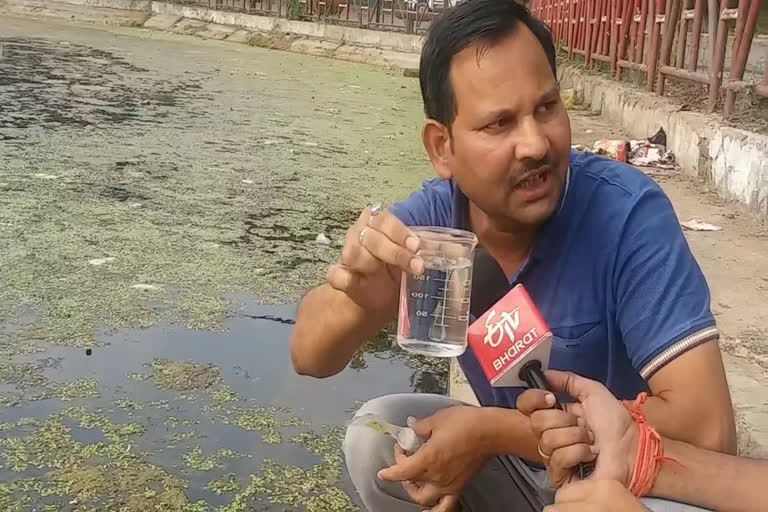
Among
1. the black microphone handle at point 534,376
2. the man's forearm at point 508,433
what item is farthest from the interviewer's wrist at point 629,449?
the man's forearm at point 508,433

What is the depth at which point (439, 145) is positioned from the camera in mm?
1693

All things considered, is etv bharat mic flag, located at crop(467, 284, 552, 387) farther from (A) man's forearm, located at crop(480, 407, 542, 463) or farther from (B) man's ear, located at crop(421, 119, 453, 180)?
(B) man's ear, located at crop(421, 119, 453, 180)

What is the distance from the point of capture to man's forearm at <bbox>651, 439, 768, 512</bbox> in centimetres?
128

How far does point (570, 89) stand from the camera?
28.9 ft

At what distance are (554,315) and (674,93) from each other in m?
5.05

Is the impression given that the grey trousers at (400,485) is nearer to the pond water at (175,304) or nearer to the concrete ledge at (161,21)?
the pond water at (175,304)

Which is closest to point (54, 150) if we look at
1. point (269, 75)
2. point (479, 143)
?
point (479, 143)

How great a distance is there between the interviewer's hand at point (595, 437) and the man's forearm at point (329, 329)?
0.47 meters

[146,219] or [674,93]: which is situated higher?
[674,93]

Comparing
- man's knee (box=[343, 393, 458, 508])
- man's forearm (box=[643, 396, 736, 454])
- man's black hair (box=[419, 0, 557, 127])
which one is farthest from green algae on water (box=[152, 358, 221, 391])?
man's forearm (box=[643, 396, 736, 454])

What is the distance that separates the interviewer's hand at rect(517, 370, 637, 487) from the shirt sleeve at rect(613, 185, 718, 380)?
15 centimetres

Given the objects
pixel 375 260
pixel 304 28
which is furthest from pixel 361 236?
pixel 304 28

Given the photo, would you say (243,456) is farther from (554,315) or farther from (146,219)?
(146,219)

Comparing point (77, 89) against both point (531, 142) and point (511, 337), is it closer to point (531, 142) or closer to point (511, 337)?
point (531, 142)
